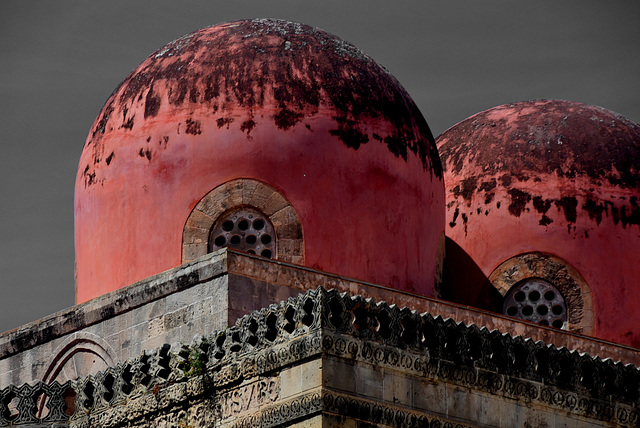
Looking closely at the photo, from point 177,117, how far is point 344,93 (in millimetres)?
1882

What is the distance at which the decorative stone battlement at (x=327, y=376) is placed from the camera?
45.1 feet

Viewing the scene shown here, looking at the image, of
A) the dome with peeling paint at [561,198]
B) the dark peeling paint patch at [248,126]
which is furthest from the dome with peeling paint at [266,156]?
the dome with peeling paint at [561,198]

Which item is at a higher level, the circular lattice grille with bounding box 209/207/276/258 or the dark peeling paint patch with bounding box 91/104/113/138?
the dark peeling paint patch with bounding box 91/104/113/138

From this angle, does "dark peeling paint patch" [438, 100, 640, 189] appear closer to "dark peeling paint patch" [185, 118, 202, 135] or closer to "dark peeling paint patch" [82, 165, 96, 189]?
"dark peeling paint patch" [185, 118, 202, 135]

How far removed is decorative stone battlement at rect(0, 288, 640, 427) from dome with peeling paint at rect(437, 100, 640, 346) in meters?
4.29

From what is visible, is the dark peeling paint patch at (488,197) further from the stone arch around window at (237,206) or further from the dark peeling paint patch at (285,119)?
the stone arch around window at (237,206)

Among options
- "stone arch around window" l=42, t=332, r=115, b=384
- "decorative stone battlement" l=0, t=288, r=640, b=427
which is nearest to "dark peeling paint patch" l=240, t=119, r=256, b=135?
"stone arch around window" l=42, t=332, r=115, b=384

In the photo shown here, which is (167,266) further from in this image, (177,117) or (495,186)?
(495,186)

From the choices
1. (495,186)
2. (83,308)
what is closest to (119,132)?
(83,308)

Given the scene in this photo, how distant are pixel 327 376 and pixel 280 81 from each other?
5.33 metres

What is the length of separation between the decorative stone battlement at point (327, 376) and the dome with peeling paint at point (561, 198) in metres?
4.29

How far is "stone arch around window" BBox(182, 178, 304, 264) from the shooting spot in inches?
693

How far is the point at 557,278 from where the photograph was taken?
20.2 m

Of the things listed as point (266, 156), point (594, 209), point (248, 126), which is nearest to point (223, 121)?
point (248, 126)
